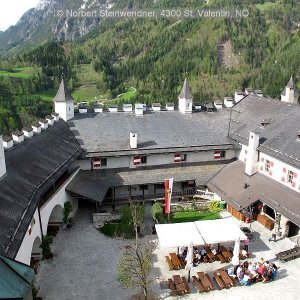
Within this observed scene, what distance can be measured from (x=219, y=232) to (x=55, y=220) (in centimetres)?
1265

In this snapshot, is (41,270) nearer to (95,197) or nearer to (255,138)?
(95,197)

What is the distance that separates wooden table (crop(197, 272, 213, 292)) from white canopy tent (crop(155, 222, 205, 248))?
1.87 metres

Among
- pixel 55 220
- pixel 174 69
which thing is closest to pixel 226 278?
pixel 55 220

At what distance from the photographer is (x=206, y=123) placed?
39.9 m

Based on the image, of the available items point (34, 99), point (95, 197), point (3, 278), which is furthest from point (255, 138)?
point (34, 99)

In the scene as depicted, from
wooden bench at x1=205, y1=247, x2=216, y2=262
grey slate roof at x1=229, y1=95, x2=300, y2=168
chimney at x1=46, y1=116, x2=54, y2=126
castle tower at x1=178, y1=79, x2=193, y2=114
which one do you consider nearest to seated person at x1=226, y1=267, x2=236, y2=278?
wooden bench at x1=205, y1=247, x2=216, y2=262

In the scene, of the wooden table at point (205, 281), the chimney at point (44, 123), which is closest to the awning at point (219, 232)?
the wooden table at point (205, 281)

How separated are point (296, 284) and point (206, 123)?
19.5m

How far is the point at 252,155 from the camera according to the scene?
33125 mm

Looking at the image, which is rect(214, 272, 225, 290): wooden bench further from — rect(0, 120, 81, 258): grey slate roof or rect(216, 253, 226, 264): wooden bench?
rect(0, 120, 81, 258): grey slate roof

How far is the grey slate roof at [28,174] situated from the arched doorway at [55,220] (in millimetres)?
3470

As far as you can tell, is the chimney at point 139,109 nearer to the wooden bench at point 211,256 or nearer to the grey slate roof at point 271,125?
the grey slate roof at point 271,125

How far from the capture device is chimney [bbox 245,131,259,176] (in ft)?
108

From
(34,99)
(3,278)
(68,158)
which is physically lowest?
(34,99)
